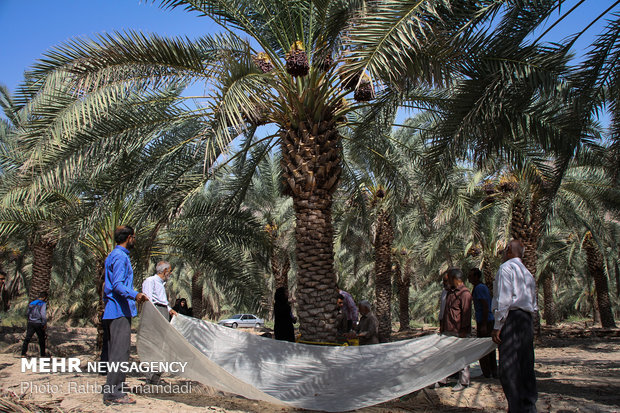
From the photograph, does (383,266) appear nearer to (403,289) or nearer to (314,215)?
(403,289)

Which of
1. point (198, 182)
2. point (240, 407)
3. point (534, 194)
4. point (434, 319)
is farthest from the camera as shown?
point (434, 319)

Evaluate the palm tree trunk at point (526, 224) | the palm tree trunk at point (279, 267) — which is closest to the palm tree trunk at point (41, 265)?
the palm tree trunk at point (279, 267)

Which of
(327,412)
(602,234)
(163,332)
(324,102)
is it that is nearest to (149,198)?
(324,102)

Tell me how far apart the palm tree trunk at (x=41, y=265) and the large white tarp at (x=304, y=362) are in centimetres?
814

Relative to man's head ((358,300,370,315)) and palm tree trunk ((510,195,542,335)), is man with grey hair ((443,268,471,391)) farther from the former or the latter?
palm tree trunk ((510,195,542,335))

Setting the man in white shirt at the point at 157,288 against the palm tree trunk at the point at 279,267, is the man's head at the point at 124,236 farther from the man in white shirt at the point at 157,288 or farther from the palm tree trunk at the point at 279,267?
the palm tree trunk at the point at 279,267

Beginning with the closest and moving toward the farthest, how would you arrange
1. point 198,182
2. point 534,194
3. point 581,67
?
point 581,67, point 198,182, point 534,194

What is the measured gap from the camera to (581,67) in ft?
20.1

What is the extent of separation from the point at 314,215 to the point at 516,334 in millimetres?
4038

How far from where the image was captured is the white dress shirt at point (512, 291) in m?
4.20

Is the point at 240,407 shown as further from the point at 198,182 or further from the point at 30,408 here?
the point at 198,182

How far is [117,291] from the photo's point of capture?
15.4ft

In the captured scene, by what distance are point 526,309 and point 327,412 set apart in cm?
213

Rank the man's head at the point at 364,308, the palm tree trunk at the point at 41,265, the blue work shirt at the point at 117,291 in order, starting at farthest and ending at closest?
the palm tree trunk at the point at 41,265 → the man's head at the point at 364,308 → the blue work shirt at the point at 117,291
